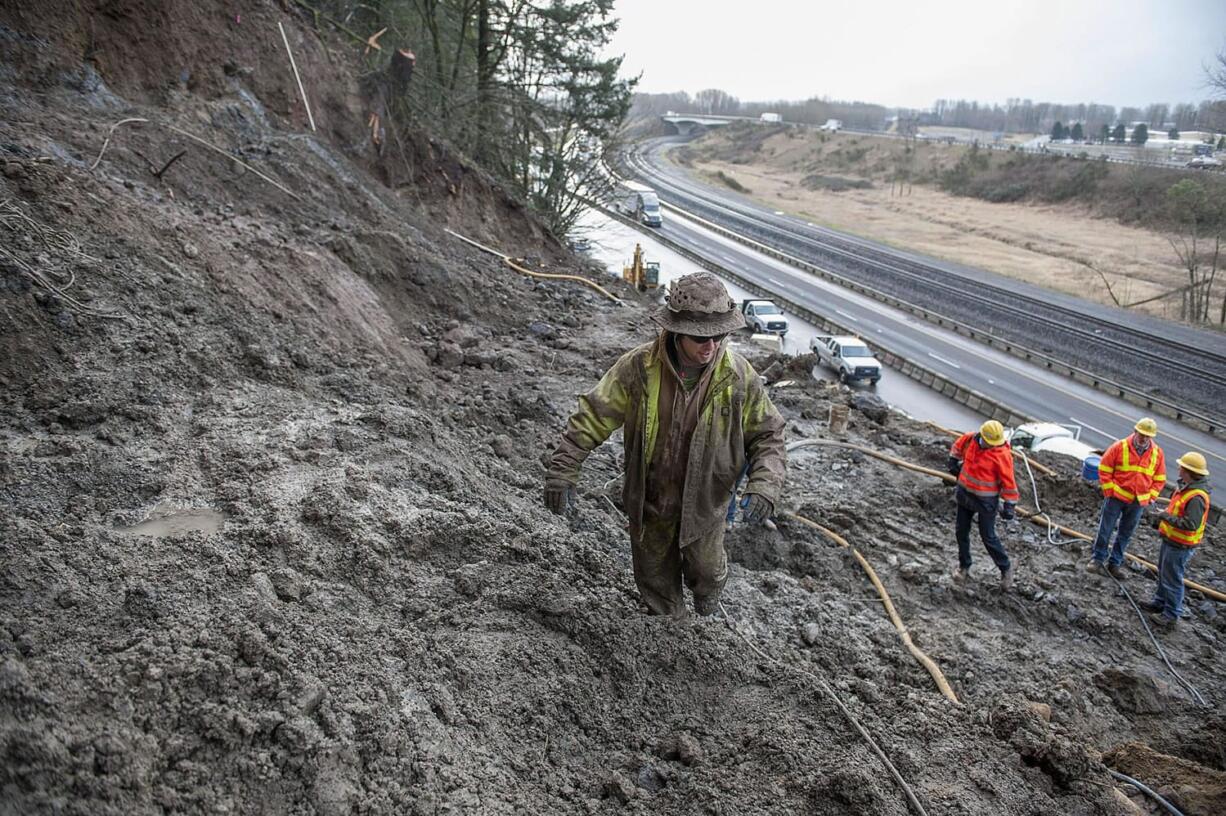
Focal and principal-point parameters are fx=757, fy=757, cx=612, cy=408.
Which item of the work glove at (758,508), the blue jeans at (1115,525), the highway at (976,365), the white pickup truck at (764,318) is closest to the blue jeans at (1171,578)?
the blue jeans at (1115,525)

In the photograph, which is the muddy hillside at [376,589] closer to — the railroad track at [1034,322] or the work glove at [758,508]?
the work glove at [758,508]

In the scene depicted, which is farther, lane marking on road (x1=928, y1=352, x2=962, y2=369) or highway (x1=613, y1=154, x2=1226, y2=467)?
lane marking on road (x1=928, y1=352, x2=962, y2=369)

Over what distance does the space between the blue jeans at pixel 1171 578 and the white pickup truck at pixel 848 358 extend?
13.4 m

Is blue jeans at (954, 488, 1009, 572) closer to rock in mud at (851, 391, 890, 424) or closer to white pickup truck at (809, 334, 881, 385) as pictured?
rock in mud at (851, 391, 890, 424)

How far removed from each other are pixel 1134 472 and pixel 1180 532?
80cm

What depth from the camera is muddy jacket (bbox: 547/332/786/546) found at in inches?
152

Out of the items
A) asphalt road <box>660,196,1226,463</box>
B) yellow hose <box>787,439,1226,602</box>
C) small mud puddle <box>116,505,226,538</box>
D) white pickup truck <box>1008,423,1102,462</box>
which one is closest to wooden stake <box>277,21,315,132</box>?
yellow hose <box>787,439,1226,602</box>

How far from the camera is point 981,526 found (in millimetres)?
6832

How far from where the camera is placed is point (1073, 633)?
21.3 feet

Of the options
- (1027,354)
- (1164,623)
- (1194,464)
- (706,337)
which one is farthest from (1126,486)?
Result: (1027,354)

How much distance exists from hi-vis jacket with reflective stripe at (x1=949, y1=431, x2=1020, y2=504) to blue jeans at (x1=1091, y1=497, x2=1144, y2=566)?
1509 mm

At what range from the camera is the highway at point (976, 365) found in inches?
704

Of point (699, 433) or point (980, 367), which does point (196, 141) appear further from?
point (980, 367)

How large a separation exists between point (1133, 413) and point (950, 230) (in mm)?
36657
